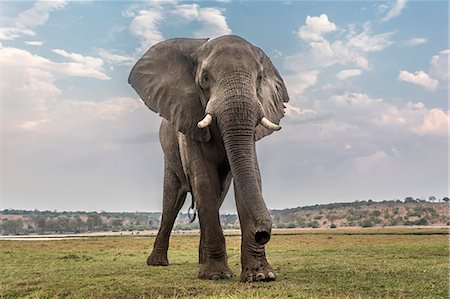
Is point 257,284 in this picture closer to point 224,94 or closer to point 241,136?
point 241,136

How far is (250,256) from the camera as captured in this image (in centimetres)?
1284

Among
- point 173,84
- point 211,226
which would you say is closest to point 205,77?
point 173,84

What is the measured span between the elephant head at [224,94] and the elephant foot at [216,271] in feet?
5.19

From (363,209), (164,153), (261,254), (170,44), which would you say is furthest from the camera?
(363,209)

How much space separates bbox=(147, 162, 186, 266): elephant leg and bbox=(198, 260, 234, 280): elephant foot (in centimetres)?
558

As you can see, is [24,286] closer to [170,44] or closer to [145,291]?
[145,291]

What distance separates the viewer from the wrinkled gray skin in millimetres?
12156

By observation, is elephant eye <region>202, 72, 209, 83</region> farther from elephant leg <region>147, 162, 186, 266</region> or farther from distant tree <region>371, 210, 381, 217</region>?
distant tree <region>371, 210, 381, 217</region>

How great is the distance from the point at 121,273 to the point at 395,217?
137 m

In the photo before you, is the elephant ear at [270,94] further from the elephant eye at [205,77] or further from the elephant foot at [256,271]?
the elephant foot at [256,271]

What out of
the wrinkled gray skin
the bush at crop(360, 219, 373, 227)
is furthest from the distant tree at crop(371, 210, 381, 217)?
the wrinkled gray skin

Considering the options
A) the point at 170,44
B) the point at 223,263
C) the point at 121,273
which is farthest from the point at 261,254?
the point at 170,44

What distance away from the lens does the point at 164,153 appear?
62.0ft

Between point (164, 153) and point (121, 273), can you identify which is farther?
point (164, 153)
